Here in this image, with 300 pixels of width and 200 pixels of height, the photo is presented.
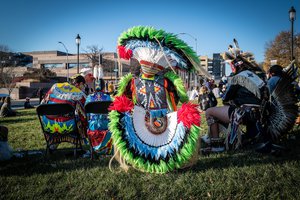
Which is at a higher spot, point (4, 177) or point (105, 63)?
point (105, 63)

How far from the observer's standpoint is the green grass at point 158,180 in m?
2.66

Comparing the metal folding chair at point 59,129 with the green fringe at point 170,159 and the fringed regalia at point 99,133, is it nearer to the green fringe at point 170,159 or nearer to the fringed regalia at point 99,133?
Result: the fringed regalia at point 99,133

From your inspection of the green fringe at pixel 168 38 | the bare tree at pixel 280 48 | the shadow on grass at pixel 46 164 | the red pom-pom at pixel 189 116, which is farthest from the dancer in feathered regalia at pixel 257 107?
the bare tree at pixel 280 48

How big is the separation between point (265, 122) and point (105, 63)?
53144 millimetres

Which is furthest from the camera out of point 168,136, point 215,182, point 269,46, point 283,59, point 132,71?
point 269,46

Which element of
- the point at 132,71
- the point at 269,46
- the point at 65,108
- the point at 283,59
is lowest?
the point at 65,108

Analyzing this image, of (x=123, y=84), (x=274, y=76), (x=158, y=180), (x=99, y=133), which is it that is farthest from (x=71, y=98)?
(x=274, y=76)

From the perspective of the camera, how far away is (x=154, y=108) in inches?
135

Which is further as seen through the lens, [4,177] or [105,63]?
[105,63]

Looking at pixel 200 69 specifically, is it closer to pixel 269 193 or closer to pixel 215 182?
pixel 215 182

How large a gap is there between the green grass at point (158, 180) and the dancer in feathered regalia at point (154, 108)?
0.85ft

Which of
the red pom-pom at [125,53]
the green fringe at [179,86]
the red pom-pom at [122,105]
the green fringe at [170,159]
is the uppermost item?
the red pom-pom at [125,53]

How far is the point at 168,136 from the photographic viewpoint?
3.18m

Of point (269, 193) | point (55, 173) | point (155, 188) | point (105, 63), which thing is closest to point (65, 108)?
point (55, 173)
